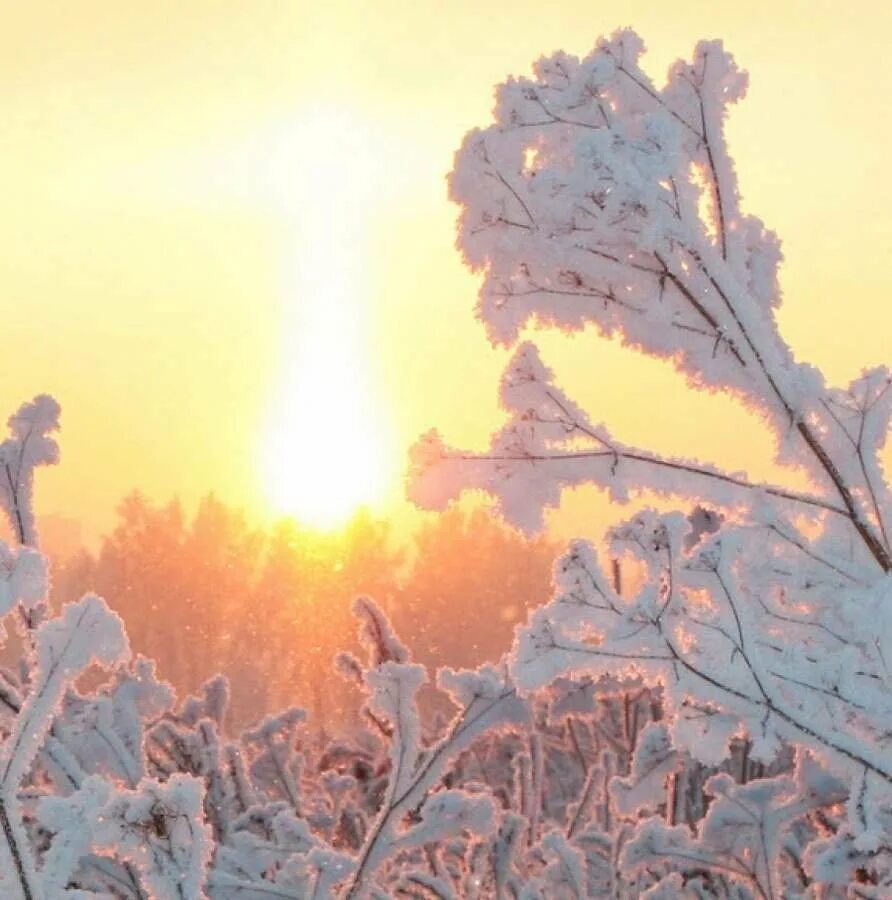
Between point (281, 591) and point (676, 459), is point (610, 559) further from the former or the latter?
point (281, 591)

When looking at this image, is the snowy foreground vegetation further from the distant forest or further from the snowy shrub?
the distant forest

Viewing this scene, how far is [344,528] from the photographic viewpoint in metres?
53.6

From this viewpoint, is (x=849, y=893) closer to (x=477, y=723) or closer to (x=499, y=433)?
(x=477, y=723)

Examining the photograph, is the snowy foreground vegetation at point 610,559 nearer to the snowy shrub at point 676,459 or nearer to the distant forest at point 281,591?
the snowy shrub at point 676,459

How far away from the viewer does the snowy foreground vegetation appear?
1.57 m

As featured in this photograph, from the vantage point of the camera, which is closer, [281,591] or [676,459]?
[676,459]

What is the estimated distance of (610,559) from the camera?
2.02m

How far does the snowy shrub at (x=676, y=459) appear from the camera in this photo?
64.3 inches

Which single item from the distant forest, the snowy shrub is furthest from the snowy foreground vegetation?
the distant forest

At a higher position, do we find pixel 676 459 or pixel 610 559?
pixel 676 459

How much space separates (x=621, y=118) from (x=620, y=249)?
0.94ft

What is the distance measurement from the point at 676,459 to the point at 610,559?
0.76ft

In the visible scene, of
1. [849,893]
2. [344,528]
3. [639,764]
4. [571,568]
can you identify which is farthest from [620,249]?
[344,528]

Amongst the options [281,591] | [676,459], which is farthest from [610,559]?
[281,591]
